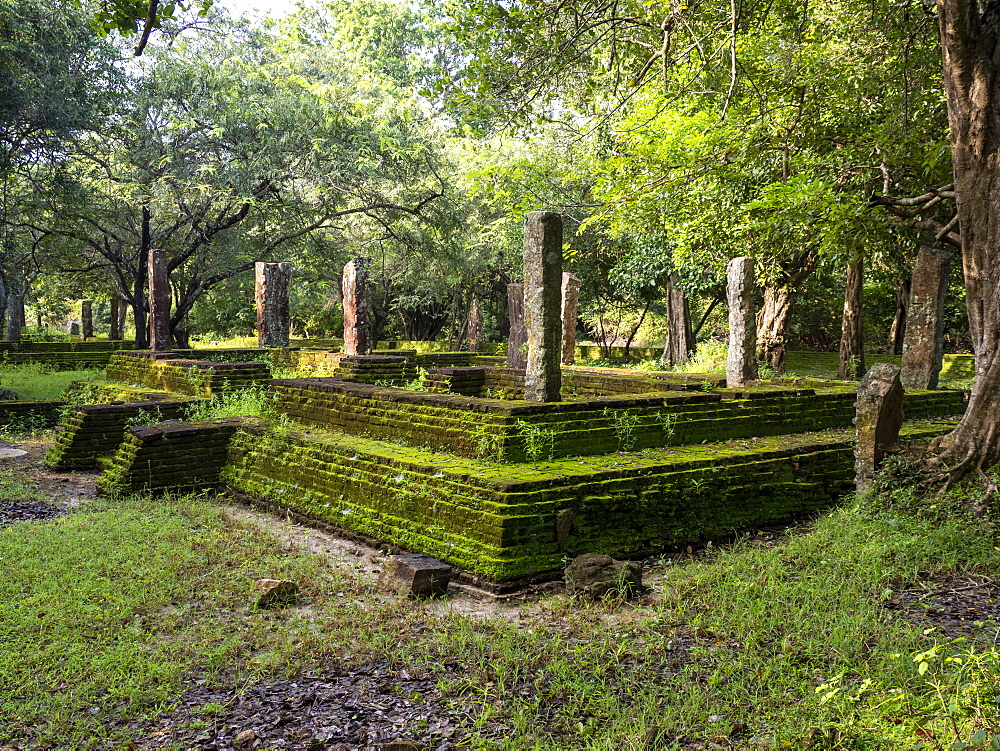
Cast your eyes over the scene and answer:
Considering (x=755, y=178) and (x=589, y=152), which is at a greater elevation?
(x=589, y=152)

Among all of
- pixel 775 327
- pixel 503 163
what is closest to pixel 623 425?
pixel 775 327

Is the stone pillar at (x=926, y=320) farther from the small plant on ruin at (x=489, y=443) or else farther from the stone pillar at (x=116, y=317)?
the stone pillar at (x=116, y=317)

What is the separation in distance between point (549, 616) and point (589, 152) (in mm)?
15458

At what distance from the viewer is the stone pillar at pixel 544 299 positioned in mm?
7520

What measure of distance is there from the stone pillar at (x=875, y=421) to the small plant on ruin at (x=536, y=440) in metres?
3.00

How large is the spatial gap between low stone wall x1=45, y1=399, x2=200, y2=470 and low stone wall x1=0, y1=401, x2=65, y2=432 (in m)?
2.81

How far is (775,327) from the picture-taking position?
1712 centimetres

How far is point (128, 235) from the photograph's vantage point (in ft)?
72.5

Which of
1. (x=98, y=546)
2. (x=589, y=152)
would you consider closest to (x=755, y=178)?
(x=589, y=152)

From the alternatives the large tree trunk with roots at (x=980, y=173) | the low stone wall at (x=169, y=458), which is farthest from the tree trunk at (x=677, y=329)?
the low stone wall at (x=169, y=458)

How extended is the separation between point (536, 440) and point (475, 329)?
60.3 feet

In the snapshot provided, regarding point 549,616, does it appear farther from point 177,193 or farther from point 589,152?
point 177,193

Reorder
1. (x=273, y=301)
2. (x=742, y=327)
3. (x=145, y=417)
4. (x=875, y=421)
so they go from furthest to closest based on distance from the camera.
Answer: (x=273, y=301) → (x=742, y=327) → (x=145, y=417) → (x=875, y=421)

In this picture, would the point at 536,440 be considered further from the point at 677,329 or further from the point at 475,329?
the point at 475,329
